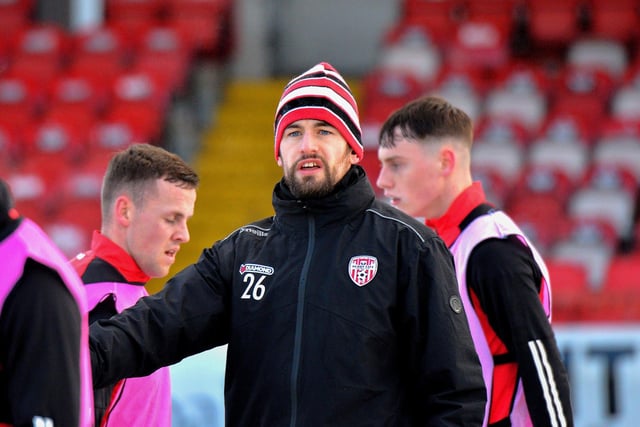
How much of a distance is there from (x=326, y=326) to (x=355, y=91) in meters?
11.3

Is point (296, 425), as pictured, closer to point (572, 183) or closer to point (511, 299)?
point (511, 299)

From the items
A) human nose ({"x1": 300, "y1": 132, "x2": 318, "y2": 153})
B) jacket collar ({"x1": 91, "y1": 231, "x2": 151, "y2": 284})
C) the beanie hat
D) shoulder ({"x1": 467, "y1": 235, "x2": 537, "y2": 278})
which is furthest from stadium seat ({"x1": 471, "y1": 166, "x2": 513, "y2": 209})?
human nose ({"x1": 300, "y1": 132, "x2": 318, "y2": 153})

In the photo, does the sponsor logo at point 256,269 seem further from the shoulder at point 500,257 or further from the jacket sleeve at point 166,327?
the shoulder at point 500,257

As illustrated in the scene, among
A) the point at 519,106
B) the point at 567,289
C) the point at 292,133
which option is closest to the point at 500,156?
the point at 519,106

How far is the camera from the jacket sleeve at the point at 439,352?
10.0 ft

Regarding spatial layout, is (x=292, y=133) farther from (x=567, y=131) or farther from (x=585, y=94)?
(x=585, y=94)

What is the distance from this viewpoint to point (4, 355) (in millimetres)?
2473

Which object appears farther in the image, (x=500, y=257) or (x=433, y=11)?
(x=433, y=11)

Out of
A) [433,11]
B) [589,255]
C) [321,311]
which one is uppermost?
[433,11]

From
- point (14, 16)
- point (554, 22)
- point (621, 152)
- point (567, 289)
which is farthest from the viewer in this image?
point (14, 16)

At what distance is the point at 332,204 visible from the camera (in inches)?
128

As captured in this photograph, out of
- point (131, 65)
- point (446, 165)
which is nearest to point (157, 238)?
point (446, 165)

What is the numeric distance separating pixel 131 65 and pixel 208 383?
810 cm

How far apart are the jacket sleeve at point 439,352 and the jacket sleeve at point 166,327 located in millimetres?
565
